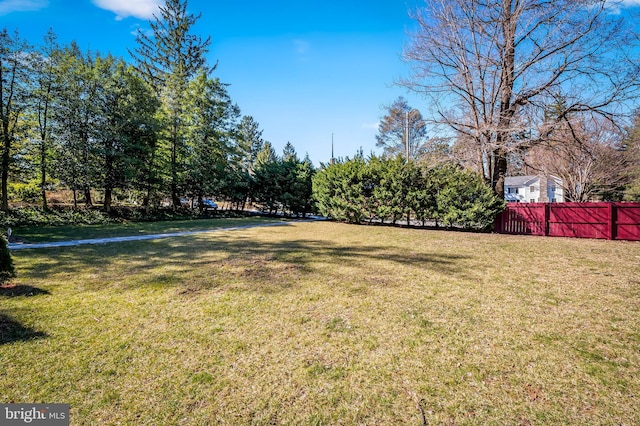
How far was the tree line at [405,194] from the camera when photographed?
10.7 m

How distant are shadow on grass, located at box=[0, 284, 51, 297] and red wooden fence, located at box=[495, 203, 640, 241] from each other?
44.6 ft

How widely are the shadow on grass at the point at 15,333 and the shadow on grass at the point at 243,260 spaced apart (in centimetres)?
164

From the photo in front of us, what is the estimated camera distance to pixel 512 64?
1080 centimetres

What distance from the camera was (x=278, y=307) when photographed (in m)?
3.51

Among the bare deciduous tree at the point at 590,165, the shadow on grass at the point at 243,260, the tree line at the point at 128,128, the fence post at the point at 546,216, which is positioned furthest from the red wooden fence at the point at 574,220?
the tree line at the point at 128,128

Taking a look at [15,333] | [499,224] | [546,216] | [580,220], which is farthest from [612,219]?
[15,333]

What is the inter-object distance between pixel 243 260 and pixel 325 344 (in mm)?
3750

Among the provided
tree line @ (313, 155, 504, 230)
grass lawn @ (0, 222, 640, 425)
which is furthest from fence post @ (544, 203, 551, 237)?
grass lawn @ (0, 222, 640, 425)

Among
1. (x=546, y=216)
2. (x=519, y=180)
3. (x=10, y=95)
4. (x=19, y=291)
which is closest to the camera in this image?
(x=19, y=291)

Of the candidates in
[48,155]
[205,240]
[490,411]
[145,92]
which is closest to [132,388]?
[490,411]

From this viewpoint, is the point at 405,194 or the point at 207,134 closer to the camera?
the point at 405,194

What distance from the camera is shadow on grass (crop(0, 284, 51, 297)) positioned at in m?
3.77

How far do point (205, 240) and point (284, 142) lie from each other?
4357 cm

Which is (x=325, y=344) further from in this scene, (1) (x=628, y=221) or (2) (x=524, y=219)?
(1) (x=628, y=221)
